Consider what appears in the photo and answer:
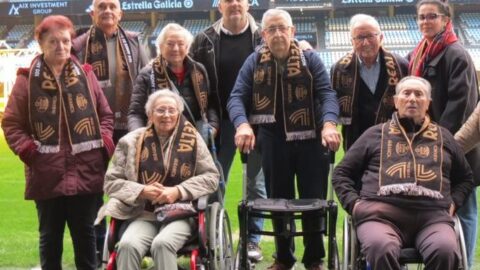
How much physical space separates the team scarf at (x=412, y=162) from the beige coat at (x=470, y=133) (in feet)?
0.60

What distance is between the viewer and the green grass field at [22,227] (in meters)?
4.30

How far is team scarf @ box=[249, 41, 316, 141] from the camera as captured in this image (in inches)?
142

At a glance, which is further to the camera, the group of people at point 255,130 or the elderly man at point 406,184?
the group of people at point 255,130

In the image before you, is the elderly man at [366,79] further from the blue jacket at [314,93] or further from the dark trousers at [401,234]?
the dark trousers at [401,234]

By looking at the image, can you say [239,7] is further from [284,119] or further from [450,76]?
[450,76]

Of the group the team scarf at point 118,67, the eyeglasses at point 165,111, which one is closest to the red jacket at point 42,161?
the eyeglasses at point 165,111

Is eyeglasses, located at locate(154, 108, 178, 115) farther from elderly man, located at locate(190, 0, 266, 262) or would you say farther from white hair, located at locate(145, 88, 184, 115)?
elderly man, located at locate(190, 0, 266, 262)

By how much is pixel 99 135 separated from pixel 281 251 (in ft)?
4.03

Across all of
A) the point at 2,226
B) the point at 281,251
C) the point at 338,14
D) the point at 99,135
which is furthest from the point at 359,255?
the point at 338,14

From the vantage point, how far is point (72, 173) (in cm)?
338

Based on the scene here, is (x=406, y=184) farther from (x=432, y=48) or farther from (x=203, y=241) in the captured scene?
(x=203, y=241)

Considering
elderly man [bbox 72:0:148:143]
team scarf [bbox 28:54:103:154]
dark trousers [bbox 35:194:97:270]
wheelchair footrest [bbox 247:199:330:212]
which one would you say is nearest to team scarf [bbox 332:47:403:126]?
wheelchair footrest [bbox 247:199:330:212]

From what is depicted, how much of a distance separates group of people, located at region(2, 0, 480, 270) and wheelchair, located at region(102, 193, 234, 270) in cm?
5

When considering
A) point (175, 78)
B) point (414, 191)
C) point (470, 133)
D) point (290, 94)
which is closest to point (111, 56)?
point (175, 78)
